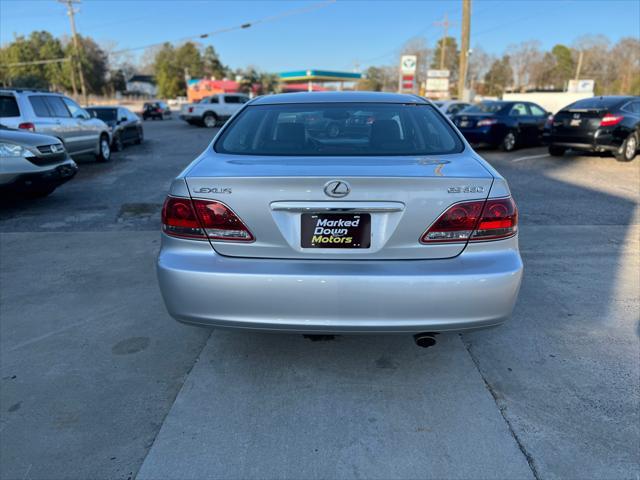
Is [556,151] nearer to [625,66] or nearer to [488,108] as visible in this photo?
[488,108]

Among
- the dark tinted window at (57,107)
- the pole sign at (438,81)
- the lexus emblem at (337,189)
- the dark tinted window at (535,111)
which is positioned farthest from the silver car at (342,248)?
the pole sign at (438,81)

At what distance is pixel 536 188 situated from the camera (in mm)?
8828

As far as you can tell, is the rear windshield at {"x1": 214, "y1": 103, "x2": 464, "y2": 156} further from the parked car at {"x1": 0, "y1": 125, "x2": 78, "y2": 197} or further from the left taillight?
the parked car at {"x1": 0, "y1": 125, "x2": 78, "y2": 197}

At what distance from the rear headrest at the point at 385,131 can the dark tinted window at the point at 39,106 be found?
30.2ft

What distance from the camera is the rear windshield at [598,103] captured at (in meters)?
11.7

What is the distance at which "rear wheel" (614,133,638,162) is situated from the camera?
11.7 metres

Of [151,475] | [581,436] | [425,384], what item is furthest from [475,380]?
[151,475]

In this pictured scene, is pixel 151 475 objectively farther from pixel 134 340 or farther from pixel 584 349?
pixel 584 349

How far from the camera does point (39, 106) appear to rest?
10.2 metres

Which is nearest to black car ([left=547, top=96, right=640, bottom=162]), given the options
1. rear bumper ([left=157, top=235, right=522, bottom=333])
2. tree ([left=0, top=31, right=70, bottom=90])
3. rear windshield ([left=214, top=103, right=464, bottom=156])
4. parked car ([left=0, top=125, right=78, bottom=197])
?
Answer: rear windshield ([left=214, top=103, right=464, bottom=156])

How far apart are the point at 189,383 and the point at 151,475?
2.37 ft

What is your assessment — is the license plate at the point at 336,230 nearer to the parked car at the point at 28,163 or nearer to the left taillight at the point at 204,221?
the left taillight at the point at 204,221

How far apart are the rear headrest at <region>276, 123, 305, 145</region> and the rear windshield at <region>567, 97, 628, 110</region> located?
427 inches

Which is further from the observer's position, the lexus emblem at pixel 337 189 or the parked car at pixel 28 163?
the parked car at pixel 28 163
